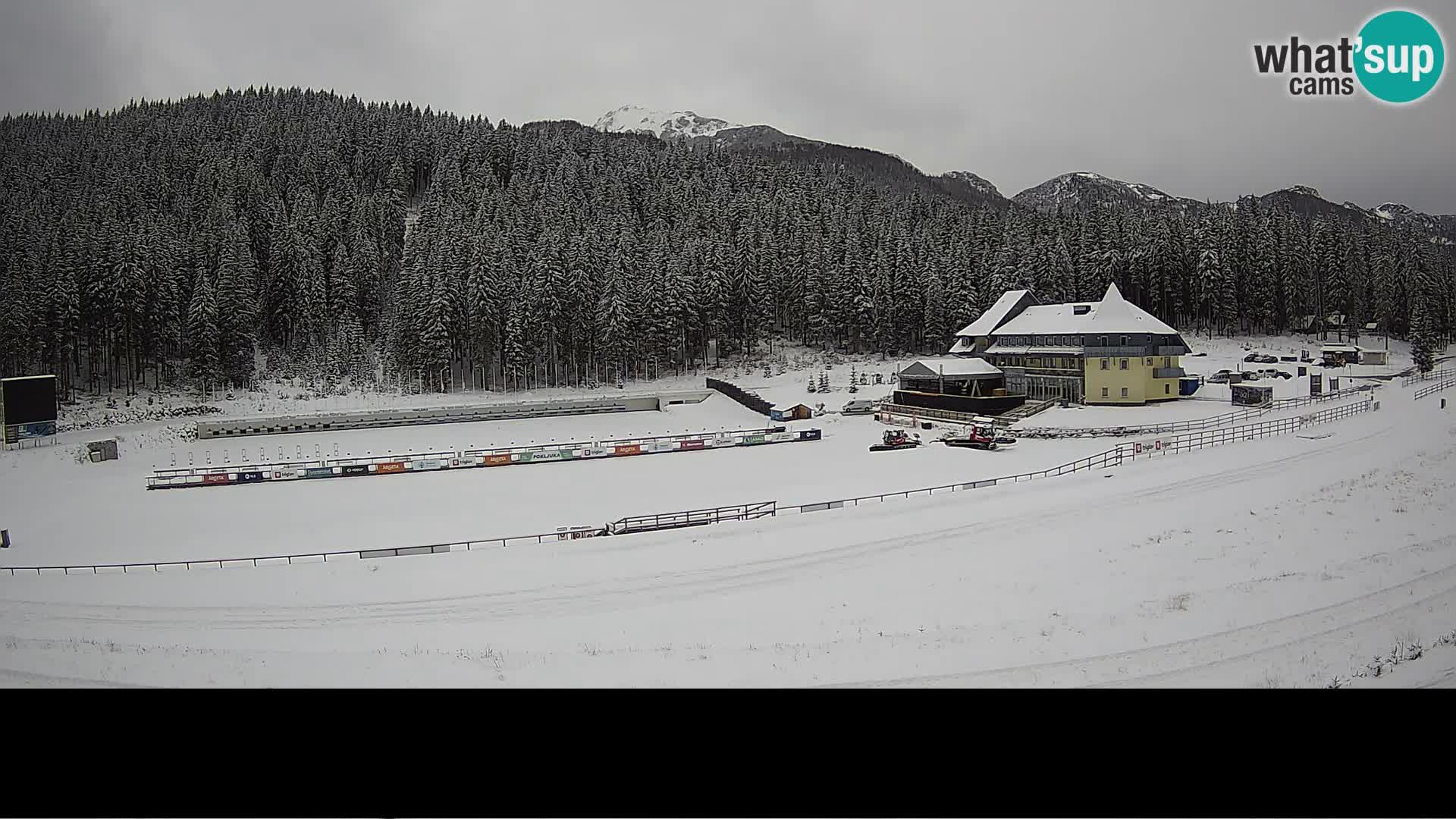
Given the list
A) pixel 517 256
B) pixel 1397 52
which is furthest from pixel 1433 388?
pixel 517 256

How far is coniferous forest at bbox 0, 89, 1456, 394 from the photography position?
289 inches

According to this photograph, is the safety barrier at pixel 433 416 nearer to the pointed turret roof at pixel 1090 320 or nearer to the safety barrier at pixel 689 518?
the pointed turret roof at pixel 1090 320

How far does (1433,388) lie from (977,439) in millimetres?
11413

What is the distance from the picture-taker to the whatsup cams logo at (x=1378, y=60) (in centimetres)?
323

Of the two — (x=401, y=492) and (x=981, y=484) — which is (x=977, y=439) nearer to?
(x=981, y=484)

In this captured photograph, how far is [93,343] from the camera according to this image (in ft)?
25.7

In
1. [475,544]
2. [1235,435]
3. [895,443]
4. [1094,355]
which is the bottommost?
[475,544]

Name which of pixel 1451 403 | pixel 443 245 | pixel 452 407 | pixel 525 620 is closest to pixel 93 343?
pixel 525 620

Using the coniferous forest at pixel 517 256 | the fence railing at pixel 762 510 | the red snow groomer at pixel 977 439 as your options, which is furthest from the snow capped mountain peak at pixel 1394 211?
the red snow groomer at pixel 977 439

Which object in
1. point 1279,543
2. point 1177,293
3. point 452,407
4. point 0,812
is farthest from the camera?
point 1177,293

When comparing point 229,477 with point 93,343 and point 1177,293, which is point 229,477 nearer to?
point 93,343

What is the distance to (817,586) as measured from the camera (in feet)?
21.2

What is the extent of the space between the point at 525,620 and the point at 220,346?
15.7 metres

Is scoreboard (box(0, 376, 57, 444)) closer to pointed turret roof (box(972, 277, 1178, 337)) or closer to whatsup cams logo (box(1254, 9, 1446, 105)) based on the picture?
whatsup cams logo (box(1254, 9, 1446, 105))
